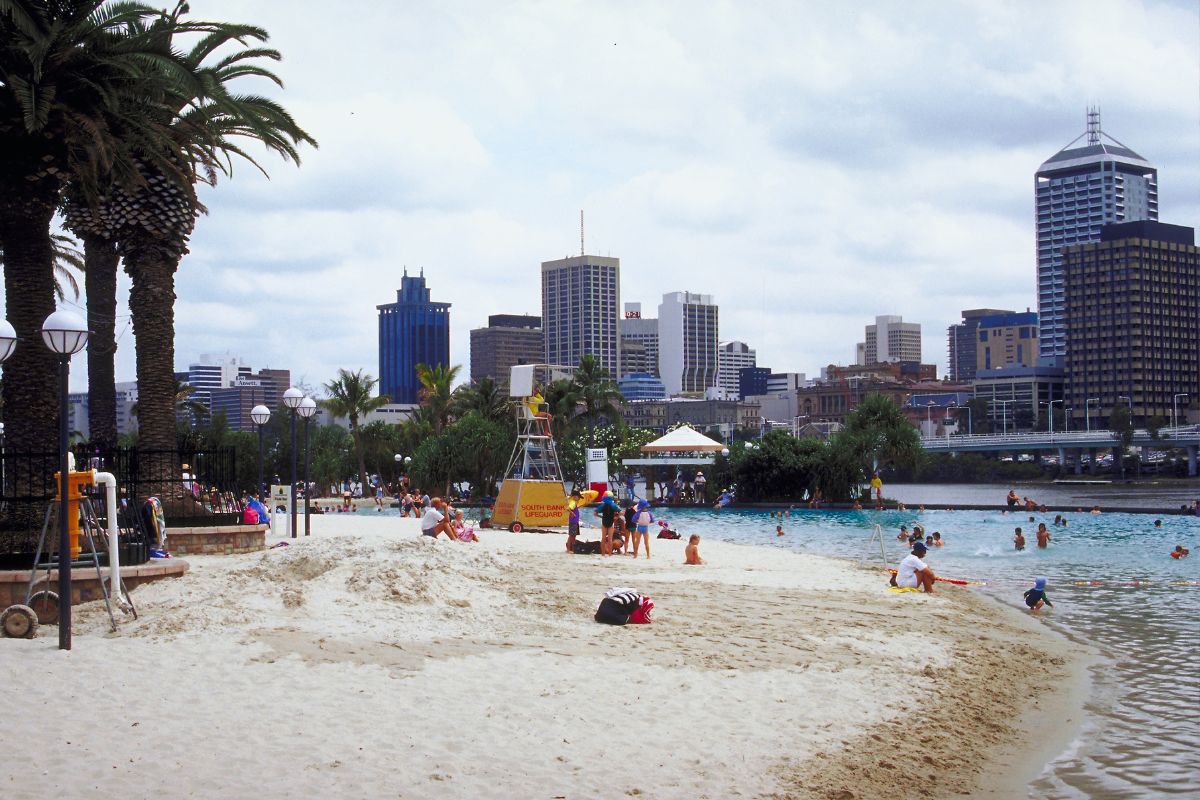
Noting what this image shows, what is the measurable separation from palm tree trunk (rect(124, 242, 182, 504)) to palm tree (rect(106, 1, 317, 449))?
0.02 meters

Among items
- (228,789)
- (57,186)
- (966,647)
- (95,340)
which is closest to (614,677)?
(228,789)

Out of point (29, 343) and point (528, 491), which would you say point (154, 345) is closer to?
point (29, 343)

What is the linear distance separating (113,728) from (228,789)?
1.59 meters

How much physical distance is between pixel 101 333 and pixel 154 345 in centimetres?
179

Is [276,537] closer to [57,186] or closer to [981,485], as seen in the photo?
[57,186]

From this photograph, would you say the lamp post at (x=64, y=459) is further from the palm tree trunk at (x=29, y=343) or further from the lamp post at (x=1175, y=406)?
→ the lamp post at (x=1175, y=406)

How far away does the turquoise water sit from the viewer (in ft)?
33.8

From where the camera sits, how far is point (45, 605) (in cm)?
1239

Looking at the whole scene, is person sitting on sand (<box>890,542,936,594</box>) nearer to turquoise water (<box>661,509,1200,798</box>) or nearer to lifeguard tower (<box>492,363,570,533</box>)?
turquoise water (<box>661,509,1200,798</box>)

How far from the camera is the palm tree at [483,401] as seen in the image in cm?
7038

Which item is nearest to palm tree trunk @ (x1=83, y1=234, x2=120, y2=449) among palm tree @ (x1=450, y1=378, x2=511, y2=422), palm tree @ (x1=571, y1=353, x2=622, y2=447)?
palm tree @ (x1=571, y1=353, x2=622, y2=447)

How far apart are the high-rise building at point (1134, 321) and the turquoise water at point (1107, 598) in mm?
151569

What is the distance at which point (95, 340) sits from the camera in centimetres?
2283

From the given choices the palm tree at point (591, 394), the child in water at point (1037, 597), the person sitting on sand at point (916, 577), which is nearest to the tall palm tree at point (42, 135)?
the person sitting on sand at point (916, 577)
